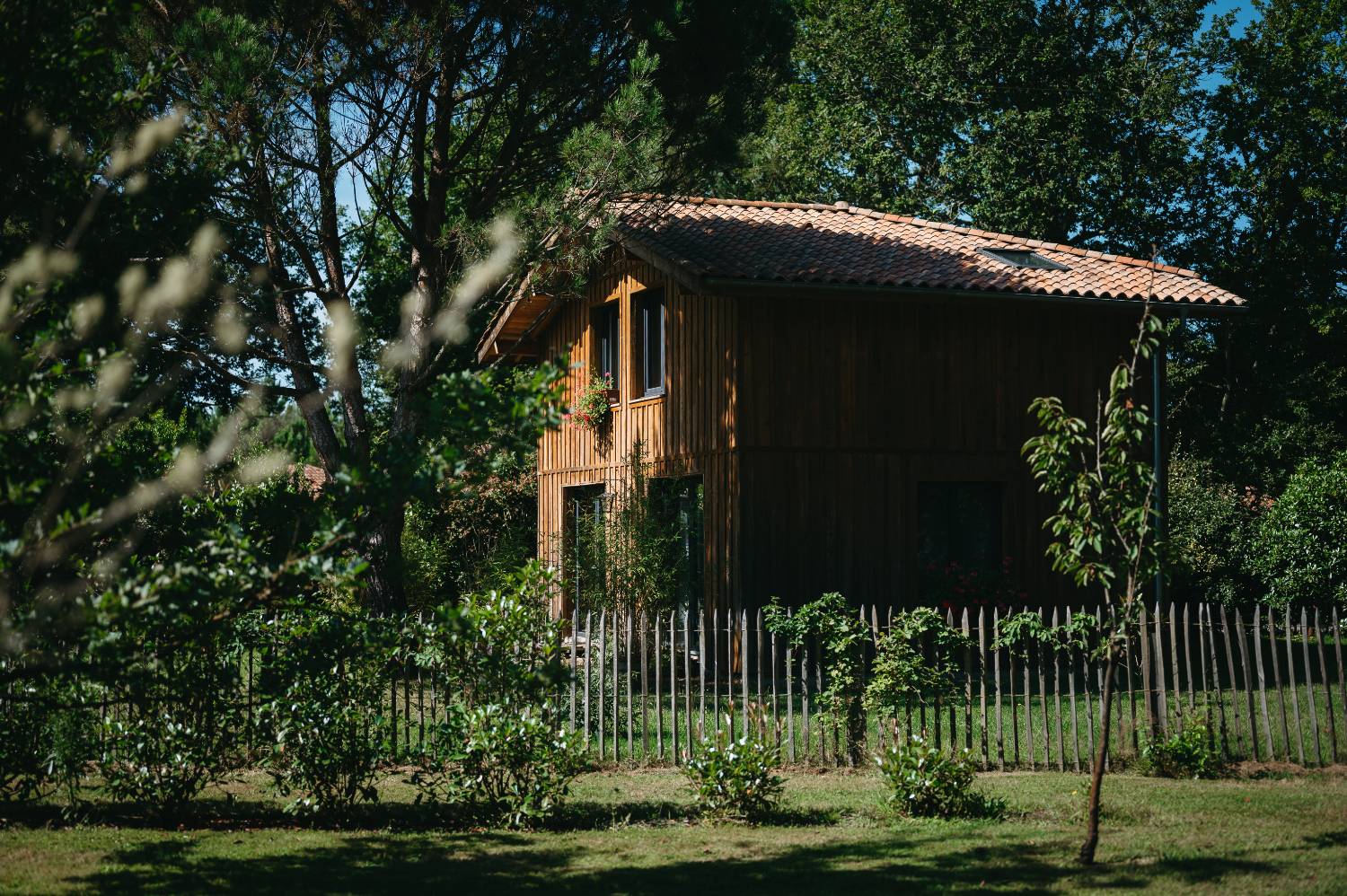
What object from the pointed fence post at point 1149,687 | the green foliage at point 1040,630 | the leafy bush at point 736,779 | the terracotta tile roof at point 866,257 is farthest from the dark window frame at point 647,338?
the leafy bush at point 736,779

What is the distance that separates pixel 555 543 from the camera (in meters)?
20.1

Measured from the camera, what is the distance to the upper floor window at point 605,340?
63.8 ft

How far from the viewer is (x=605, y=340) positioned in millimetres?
19875

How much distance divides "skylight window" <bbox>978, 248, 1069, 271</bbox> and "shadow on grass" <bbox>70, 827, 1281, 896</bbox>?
1126cm

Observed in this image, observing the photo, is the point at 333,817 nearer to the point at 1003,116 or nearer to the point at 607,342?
the point at 607,342

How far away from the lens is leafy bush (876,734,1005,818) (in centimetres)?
822

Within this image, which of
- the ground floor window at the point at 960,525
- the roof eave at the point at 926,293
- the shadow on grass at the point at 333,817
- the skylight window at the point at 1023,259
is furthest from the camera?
the skylight window at the point at 1023,259

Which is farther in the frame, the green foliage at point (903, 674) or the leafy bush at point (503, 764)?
the green foliage at point (903, 674)

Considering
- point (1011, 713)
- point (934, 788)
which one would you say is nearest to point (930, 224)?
point (1011, 713)

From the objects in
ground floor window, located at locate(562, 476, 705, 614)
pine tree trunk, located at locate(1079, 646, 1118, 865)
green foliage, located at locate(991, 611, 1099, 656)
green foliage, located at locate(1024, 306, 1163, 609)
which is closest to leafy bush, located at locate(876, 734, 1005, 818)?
pine tree trunk, located at locate(1079, 646, 1118, 865)

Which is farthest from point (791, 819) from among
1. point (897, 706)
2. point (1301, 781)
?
point (1301, 781)

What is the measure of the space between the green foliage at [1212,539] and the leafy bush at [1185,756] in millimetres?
13267

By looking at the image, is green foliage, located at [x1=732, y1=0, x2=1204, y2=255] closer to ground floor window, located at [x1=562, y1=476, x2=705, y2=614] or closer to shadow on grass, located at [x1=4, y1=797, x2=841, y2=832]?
ground floor window, located at [x1=562, y1=476, x2=705, y2=614]

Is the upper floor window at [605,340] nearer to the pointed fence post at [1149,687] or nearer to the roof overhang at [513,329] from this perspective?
the roof overhang at [513,329]
